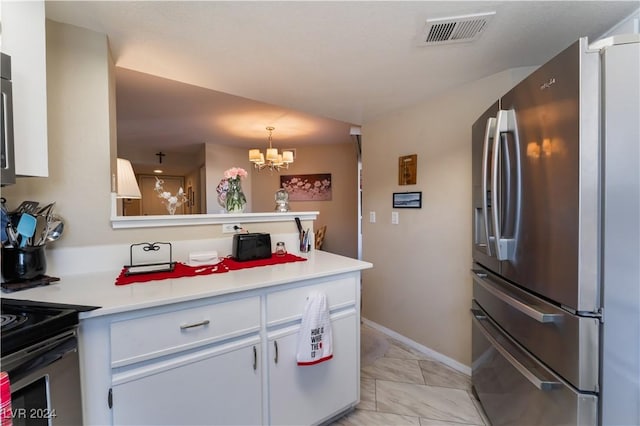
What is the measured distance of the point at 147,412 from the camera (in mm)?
1050

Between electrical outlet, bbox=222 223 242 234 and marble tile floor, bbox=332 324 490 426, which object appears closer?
marble tile floor, bbox=332 324 490 426

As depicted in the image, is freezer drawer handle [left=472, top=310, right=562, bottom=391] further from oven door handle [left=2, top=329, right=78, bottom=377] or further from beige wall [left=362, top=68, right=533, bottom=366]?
oven door handle [left=2, top=329, right=78, bottom=377]

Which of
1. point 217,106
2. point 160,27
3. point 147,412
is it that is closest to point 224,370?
point 147,412

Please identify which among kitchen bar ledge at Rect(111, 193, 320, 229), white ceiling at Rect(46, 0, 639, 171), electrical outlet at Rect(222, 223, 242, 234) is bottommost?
electrical outlet at Rect(222, 223, 242, 234)

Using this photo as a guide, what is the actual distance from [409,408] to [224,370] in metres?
1.26

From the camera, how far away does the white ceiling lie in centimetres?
129

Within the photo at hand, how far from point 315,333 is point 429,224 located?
144 cm

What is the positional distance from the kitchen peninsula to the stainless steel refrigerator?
2.73 feet

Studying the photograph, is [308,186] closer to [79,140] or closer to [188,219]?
[188,219]

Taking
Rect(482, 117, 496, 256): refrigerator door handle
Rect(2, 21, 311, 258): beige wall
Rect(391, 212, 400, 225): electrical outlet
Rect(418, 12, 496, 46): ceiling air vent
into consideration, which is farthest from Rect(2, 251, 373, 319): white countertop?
Rect(418, 12, 496, 46): ceiling air vent

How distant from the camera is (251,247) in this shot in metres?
1.73

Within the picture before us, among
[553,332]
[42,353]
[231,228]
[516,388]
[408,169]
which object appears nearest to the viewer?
[42,353]

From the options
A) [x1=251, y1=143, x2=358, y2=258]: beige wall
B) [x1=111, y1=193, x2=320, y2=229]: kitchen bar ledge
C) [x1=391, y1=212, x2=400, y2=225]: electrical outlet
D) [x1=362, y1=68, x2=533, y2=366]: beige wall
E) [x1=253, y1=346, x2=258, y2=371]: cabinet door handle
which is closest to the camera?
[x1=253, y1=346, x2=258, y2=371]: cabinet door handle

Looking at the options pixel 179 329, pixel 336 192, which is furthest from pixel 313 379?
pixel 336 192
